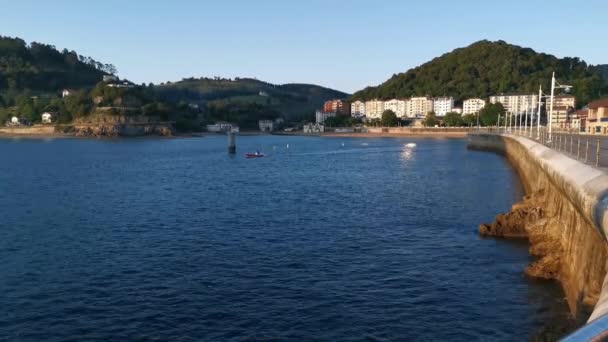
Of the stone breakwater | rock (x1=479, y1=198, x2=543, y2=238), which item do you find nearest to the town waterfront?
the stone breakwater

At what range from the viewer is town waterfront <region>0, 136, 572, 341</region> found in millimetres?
18516

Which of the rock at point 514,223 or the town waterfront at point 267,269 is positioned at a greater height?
the rock at point 514,223

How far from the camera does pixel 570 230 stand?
856 inches

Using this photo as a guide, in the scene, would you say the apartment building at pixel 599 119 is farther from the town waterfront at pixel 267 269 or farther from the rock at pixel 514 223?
the rock at pixel 514 223

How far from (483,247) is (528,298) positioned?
837 cm

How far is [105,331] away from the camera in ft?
59.2

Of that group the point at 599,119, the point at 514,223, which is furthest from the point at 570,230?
the point at 599,119

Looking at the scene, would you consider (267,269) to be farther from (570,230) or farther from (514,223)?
(514,223)

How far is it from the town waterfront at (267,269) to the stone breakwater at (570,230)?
106 centimetres

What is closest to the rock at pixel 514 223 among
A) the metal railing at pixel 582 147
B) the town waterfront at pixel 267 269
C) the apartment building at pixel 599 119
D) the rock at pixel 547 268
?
the town waterfront at pixel 267 269

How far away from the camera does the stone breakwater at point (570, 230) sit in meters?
15.0

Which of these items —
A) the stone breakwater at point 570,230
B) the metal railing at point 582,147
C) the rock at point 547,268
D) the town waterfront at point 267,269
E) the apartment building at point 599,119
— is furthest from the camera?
the apartment building at point 599,119

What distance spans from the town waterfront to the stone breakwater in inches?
41.6

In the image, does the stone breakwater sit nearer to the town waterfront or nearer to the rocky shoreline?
the rocky shoreline
